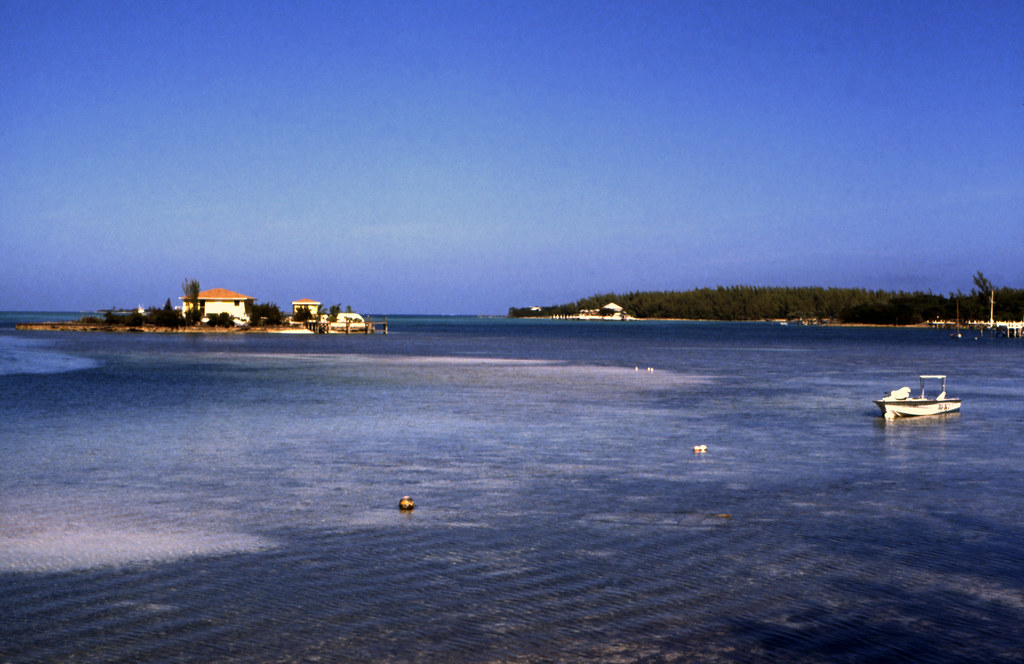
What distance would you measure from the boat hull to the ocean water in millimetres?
486

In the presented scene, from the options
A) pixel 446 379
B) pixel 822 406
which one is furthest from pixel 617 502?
pixel 446 379

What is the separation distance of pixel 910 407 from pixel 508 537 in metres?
20.0

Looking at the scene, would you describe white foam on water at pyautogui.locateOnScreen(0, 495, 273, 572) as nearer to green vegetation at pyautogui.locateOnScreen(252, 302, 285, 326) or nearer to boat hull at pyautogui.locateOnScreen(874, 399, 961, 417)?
boat hull at pyautogui.locateOnScreen(874, 399, 961, 417)

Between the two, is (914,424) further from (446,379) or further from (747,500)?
(446,379)

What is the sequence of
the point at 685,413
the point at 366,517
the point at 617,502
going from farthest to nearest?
the point at 685,413 → the point at 617,502 → the point at 366,517

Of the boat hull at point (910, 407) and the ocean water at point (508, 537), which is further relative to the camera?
the boat hull at point (910, 407)

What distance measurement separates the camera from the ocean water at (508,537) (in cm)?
952

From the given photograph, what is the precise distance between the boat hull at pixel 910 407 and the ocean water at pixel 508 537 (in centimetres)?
49

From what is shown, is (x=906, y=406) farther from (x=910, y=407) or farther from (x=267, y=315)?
(x=267, y=315)

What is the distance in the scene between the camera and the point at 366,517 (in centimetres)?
1473

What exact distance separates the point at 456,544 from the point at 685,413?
18.8 meters

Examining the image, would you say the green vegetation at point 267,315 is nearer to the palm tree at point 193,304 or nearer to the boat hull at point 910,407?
the palm tree at point 193,304

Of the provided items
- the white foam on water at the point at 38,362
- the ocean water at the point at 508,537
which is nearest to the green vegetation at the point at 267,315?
the white foam on water at the point at 38,362

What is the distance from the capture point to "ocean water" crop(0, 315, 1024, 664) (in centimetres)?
952
